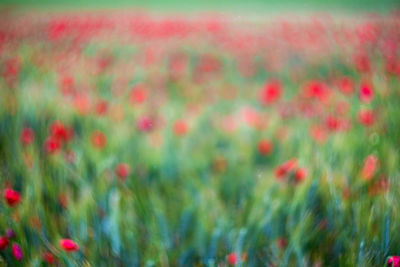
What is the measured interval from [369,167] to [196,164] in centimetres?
63

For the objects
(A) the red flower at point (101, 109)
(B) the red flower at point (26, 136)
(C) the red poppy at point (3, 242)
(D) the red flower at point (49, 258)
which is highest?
(A) the red flower at point (101, 109)

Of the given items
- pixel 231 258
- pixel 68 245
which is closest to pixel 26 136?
pixel 68 245

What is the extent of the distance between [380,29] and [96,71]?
171 centimetres

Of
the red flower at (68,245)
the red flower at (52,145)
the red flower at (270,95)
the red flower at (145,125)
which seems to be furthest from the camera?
the red flower at (270,95)

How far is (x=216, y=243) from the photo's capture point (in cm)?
76

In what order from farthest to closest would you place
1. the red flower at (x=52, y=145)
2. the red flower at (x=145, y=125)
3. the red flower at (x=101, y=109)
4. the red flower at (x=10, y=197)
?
1. the red flower at (x=101, y=109)
2. the red flower at (x=145, y=125)
3. the red flower at (x=52, y=145)
4. the red flower at (x=10, y=197)

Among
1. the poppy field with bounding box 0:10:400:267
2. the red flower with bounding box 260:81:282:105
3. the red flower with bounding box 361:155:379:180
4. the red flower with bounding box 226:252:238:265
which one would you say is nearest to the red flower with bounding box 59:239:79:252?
the poppy field with bounding box 0:10:400:267

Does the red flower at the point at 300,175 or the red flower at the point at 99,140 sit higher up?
the red flower at the point at 99,140

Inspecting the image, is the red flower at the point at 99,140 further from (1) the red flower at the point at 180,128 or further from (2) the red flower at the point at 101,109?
(1) the red flower at the point at 180,128

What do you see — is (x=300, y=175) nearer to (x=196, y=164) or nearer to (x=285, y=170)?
(x=285, y=170)

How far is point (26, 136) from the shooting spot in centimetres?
112

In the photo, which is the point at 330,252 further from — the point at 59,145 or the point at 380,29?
the point at 380,29

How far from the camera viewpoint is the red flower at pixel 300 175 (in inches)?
37.3

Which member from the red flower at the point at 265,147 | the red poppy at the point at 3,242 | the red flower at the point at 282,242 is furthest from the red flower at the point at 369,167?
the red poppy at the point at 3,242
